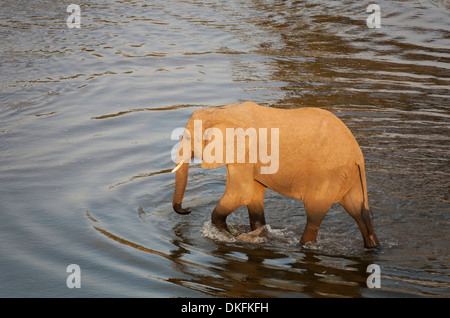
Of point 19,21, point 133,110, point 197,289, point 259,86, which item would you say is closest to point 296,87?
point 259,86

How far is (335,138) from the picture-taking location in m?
7.63

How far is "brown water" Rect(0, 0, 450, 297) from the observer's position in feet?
24.1

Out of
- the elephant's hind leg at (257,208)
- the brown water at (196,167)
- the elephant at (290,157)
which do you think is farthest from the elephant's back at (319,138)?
the brown water at (196,167)

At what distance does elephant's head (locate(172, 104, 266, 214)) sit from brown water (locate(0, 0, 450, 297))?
102 cm

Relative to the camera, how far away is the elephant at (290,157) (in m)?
7.68

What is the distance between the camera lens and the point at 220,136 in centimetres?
788

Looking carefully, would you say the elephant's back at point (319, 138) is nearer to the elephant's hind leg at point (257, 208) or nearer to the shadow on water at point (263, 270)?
the elephant's hind leg at point (257, 208)

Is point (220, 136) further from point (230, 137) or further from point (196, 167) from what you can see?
point (196, 167)

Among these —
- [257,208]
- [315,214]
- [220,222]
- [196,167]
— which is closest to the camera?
[315,214]

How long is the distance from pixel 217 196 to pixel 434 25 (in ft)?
44.8

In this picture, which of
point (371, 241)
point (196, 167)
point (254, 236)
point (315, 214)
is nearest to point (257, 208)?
point (254, 236)

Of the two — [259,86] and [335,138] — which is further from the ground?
[335,138]

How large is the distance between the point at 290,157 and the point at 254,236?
113 centimetres
